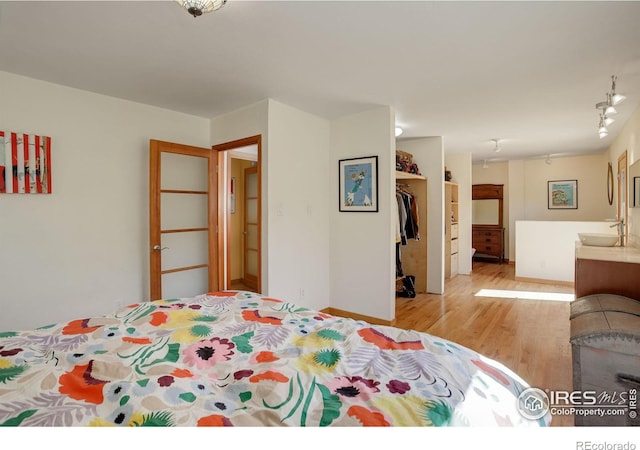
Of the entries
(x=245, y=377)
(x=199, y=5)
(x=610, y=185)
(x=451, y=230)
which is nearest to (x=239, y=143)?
(x=199, y=5)

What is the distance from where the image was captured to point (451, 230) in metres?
5.71

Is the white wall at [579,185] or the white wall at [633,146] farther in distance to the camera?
the white wall at [579,185]

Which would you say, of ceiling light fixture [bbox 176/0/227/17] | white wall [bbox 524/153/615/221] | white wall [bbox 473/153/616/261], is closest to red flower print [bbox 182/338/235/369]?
ceiling light fixture [bbox 176/0/227/17]

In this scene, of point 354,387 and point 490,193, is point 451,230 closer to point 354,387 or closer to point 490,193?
point 490,193

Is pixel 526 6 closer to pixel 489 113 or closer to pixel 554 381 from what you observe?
pixel 489 113

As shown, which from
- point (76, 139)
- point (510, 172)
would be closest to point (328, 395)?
point (76, 139)

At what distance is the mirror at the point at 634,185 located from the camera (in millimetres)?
3209

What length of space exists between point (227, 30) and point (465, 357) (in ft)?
6.84

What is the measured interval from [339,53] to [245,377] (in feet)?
6.81

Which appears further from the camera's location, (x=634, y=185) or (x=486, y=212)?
(x=486, y=212)

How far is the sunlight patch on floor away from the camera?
14.8 ft

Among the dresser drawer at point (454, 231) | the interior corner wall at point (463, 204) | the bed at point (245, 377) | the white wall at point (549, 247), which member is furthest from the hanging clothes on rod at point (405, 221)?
the bed at point (245, 377)

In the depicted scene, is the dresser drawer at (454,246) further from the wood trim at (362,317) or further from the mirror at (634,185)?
the wood trim at (362,317)

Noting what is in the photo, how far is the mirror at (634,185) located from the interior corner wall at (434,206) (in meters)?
2.00
